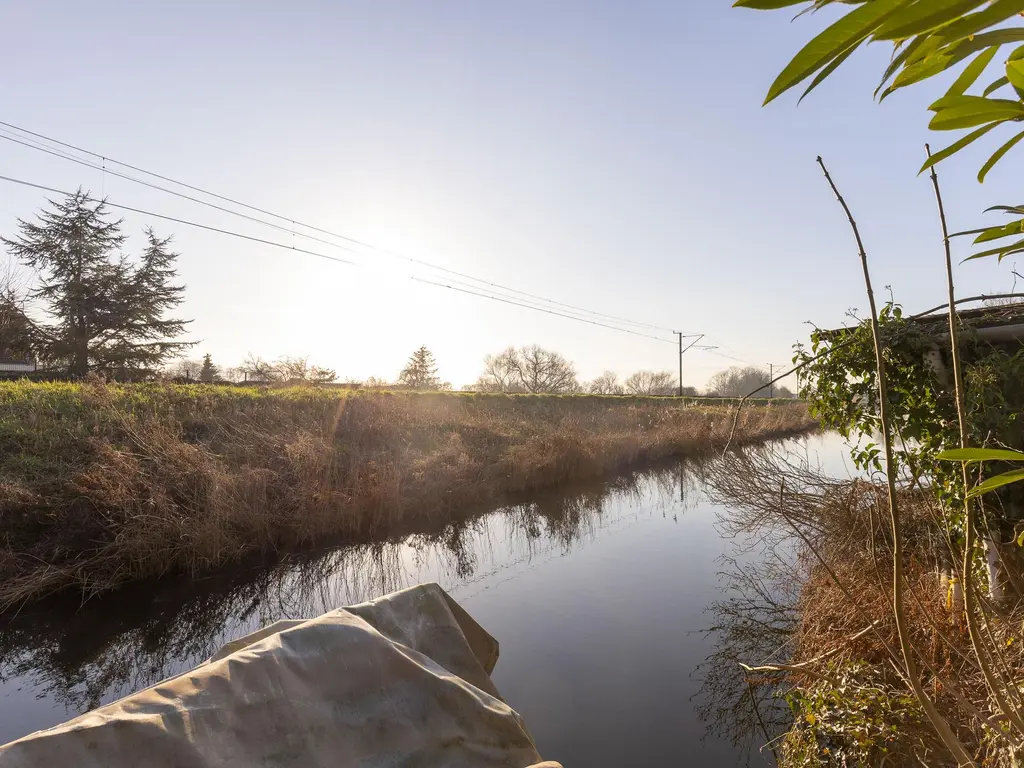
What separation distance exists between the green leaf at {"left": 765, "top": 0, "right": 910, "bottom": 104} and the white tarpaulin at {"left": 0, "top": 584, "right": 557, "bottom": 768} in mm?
1997

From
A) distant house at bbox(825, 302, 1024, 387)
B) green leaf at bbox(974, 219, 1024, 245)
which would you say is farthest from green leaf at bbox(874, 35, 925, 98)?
distant house at bbox(825, 302, 1024, 387)

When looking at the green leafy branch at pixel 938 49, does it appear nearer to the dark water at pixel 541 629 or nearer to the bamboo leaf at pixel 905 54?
the bamboo leaf at pixel 905 54

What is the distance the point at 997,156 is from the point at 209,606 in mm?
8358

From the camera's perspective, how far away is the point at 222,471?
9.25 m

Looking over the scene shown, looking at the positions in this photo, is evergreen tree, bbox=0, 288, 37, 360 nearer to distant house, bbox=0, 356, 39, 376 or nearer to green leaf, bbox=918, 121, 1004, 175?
distant house, bbox=0, 356, 39, 376

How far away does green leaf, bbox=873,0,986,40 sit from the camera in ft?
1.67

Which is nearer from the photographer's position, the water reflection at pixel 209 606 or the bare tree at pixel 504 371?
the water reflection at pixel 209 606

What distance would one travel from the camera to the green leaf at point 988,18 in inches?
20.4

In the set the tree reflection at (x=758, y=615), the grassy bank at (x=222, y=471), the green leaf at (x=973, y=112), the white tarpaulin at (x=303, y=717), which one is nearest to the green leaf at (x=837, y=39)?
the green leaf at (x=973, y=112)

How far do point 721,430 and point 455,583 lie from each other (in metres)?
17.0

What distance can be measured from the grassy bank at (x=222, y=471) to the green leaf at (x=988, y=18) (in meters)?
8.99

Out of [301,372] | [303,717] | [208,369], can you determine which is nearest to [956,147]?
[303,717]

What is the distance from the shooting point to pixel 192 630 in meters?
6.43

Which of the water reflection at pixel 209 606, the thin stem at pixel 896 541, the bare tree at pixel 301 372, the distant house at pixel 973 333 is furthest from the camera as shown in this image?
the bare tree at pixel 301 372
